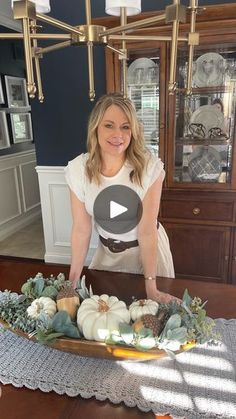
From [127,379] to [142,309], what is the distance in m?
0.17

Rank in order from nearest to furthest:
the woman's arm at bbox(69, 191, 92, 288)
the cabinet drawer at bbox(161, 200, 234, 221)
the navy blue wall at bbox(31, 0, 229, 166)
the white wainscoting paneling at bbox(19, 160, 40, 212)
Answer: the woman's arm at bbox(69, 191, 92, 288)
the cabinet drawer at bbox(161, 200, 234, 221)
the navy blue wall at bbox(31, 0, 229, 166)
the white wainscoting paneling at bbox(19, 160, 40, 212)

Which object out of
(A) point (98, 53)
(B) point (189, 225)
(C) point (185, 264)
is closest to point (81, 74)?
(A) point (98, 53)

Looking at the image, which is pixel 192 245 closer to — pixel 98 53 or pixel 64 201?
pixel 64 201

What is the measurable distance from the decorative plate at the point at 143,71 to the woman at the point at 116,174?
118 centimetres

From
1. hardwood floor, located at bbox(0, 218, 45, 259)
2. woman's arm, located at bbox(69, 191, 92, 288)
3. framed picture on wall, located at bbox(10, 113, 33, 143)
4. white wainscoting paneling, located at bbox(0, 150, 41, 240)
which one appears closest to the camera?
woman's arm, located at bbox(69, 191, 92, 288)

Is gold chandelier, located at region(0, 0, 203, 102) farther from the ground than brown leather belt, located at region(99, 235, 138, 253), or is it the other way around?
gold chandelier, located at region(0, 0, 203, 102)

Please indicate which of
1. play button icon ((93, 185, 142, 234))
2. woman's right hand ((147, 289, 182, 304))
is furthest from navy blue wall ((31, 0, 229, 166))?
woman's right hand ((147, 289, 182, 304))

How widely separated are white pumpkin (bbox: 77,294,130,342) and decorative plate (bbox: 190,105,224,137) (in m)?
1.78

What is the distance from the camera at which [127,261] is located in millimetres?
1405

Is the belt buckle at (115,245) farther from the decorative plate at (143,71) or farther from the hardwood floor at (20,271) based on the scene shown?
the decorative plate at (143,71)

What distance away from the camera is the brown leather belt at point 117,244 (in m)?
1.38

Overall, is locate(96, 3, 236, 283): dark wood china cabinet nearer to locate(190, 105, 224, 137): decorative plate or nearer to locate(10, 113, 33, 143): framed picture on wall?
locate(190, 105, 224, 137): decorative plate

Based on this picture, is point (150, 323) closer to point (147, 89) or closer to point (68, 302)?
point (68, 302)

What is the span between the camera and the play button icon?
1.29 m
